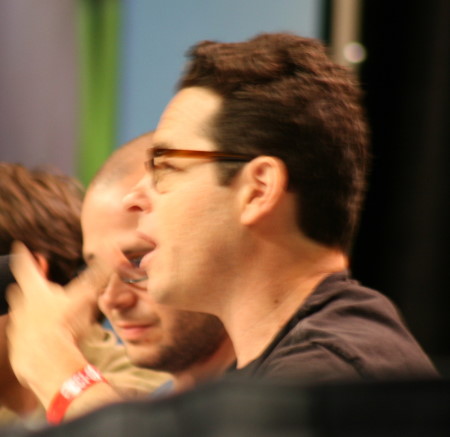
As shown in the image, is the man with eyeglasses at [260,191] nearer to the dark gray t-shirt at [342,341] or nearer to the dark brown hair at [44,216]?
the dark gray t-shirt at [342,341]

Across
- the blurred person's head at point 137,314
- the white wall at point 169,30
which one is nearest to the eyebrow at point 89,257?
the blurred person's head at point 137,314

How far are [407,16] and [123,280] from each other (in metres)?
0.81

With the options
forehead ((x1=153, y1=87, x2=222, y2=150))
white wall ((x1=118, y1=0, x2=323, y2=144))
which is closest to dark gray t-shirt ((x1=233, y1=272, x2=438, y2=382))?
forehead ((x1=153, y1=87, x2=222, y2=150))

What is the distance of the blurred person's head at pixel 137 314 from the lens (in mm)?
1206

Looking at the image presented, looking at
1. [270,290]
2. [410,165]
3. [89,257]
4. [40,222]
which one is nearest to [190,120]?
[270,290]

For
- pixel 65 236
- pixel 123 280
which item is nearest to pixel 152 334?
pixel 123 280

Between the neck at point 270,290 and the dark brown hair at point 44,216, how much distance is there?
338 millimetres

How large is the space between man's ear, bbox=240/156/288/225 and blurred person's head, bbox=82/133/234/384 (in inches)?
11.7

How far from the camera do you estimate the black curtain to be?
1520 mm

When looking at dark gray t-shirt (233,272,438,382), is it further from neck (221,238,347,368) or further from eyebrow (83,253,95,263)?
eyebrow (83,253,95,263)

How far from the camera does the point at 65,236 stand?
1.35 m

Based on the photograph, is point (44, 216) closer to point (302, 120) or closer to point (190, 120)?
point (190, 120)

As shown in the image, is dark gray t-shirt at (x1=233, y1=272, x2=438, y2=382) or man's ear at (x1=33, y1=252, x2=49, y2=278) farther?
man's ear at (x1=33, y1=252, x2=49, y2=278)

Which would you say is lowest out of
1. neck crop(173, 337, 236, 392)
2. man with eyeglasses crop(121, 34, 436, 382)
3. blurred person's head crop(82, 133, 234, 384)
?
neck crop(173, 337, 236, 392)
